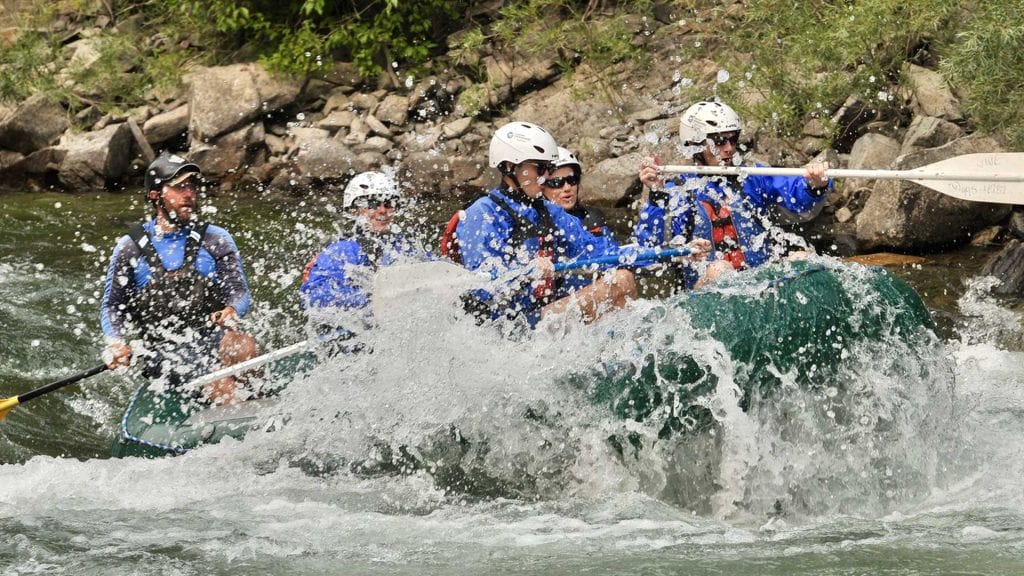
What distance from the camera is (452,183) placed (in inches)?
503

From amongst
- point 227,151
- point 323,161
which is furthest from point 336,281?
point 227,151

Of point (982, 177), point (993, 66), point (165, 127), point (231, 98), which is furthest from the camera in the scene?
point (165, 127)

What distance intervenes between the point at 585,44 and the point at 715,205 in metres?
7.06

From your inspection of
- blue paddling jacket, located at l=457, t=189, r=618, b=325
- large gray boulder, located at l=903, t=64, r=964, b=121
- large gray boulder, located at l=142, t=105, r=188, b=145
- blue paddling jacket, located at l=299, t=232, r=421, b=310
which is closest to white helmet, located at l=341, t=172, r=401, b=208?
blue paddling jacket, located at l=299, t=232, r=421, b=310

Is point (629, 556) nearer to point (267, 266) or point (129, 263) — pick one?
point (129, 263)

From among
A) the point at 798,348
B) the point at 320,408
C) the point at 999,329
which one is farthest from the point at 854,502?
the point at 999,329

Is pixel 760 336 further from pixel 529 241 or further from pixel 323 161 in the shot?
pixel 323 161

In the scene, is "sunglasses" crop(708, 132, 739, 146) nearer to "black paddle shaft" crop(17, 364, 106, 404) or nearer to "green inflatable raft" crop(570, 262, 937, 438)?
"green inflatable raft" crop(570, 262, 937, 438)

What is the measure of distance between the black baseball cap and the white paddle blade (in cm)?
350

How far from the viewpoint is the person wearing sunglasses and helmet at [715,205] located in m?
6.64

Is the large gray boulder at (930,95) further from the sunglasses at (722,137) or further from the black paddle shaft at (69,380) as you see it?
the black paddle shaft at (69,380)

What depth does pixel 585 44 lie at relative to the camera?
1346cm

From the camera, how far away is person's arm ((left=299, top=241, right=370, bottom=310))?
6.54 metres

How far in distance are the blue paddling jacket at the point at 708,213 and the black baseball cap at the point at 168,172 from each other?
2317mm
